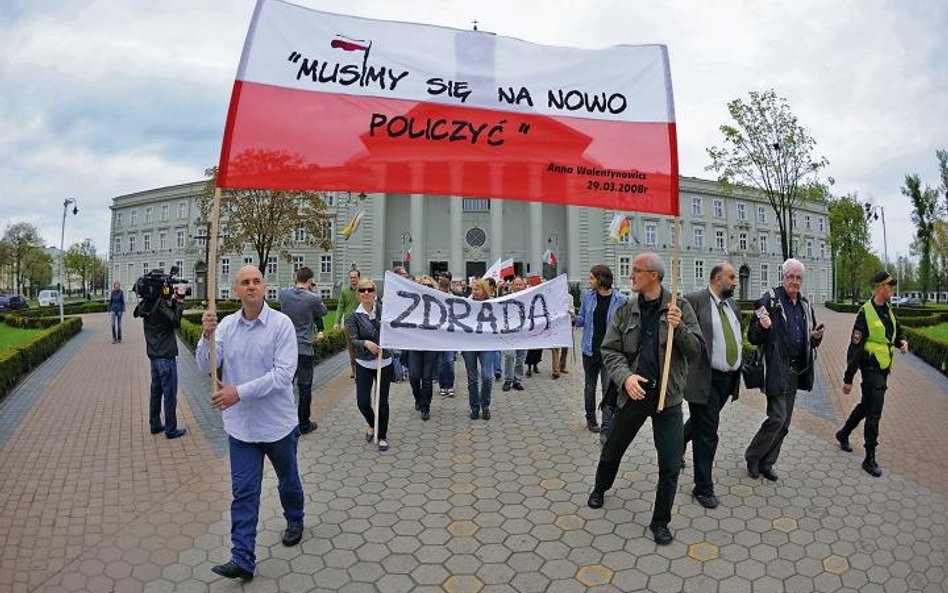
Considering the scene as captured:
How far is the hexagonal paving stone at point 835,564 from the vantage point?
3.80 m

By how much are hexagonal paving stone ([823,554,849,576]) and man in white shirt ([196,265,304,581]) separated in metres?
3.89

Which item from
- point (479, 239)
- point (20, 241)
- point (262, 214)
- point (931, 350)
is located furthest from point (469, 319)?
point (20, 241)

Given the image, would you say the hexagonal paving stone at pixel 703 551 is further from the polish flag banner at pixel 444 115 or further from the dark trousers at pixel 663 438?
the polish flag banner at pixel 444 115

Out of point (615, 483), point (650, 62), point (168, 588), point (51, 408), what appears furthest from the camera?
point (51, 408)

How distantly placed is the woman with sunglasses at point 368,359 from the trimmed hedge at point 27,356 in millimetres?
7523

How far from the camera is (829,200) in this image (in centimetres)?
4656

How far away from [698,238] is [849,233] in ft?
50.2

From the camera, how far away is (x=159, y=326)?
689cm

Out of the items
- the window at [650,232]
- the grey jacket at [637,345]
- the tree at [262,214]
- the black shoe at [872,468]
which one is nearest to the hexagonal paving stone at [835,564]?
the grey jacket at [637,345]

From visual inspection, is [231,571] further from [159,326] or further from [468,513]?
[159,326]

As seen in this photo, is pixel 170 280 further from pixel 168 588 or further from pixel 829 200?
pixel 829 200

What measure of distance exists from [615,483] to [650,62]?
12.6 ft

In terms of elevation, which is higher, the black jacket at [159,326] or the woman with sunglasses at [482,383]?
the black jacket at [159,326]

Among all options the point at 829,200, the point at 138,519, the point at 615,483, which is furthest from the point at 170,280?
the point at 829,200
